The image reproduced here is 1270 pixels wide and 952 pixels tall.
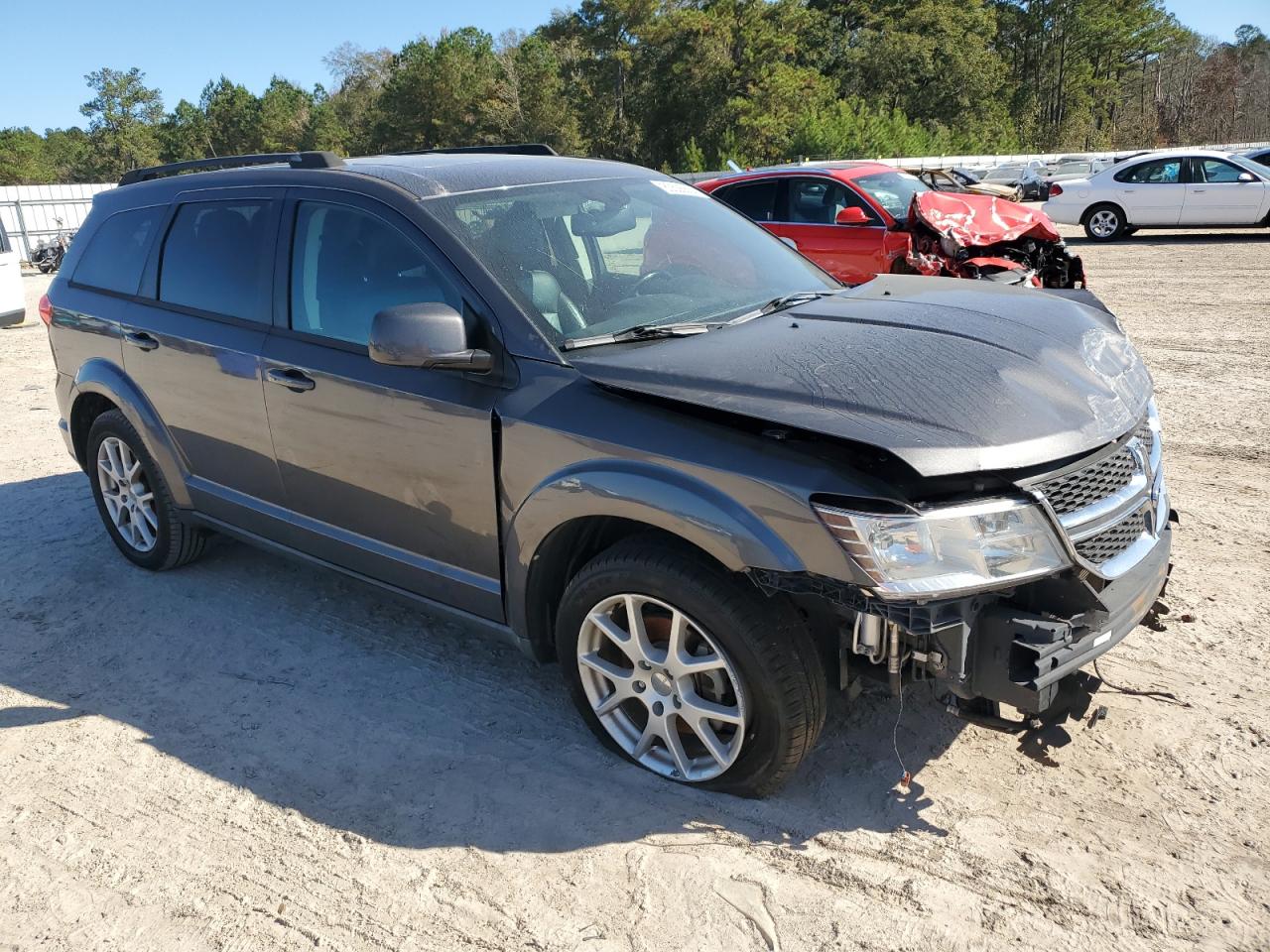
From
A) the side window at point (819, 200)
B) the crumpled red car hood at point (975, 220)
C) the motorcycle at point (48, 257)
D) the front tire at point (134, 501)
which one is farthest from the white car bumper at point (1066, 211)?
the motorcycle at point (48, 257)

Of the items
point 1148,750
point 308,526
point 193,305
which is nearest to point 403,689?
point 308,526

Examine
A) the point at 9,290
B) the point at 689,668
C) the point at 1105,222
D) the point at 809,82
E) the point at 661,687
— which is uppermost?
the point at 809,82

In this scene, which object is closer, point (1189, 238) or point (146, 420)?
point (146, 420)

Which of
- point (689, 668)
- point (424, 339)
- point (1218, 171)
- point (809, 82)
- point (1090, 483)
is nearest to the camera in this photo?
point (1090, 483)

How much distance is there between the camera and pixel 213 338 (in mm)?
4172

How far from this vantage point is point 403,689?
3869 mm

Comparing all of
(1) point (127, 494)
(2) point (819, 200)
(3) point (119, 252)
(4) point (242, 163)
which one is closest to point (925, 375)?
(4) point (242, 163)

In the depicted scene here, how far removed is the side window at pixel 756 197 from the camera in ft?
36.7

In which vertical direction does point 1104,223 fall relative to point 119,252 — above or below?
below

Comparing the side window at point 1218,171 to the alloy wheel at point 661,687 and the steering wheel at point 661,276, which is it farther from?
the alloy wheel at point 661,687

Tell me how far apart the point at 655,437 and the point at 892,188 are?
9133 millimetres

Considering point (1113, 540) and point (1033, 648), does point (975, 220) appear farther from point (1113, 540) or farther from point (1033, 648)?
point (1033, 648)

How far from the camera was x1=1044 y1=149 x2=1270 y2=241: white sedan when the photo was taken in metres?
17.2

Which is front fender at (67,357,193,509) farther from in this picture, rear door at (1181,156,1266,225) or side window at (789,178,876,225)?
rear door at (1181,156,1266,225)
